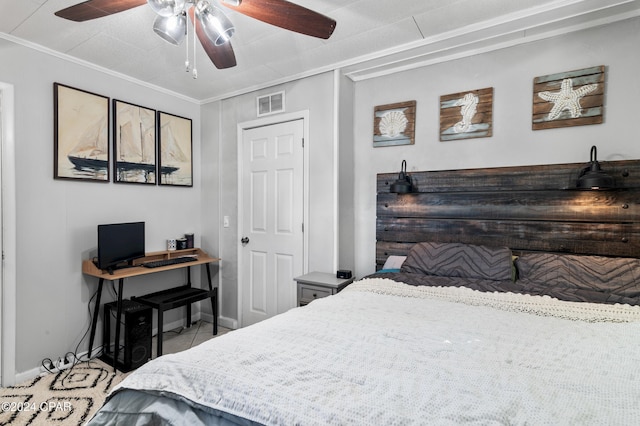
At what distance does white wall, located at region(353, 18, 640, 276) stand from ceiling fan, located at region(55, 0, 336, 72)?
1381 millimetres

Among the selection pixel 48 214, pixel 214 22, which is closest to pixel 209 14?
pixel 214 22

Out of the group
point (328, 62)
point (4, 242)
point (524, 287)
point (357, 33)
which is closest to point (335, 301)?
point (524, 287)

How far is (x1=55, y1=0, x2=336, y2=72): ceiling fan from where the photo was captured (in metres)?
1.55

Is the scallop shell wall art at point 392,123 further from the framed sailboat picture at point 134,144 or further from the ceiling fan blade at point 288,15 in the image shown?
the framed sailboat picture at point 134,144

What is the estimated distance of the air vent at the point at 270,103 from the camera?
330 cm

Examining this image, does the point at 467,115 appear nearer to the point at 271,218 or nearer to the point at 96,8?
the point at 271,218

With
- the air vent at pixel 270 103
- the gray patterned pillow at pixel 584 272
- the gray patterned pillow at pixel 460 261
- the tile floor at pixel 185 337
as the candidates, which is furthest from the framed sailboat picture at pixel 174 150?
the gray patterned pillow at pixel 584 272

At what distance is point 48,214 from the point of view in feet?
8.67

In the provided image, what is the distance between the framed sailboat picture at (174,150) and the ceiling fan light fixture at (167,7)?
210cm

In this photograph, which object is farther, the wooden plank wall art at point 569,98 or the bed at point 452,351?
the wooden plank wall art at point 569,98

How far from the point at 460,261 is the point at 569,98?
4.33ft

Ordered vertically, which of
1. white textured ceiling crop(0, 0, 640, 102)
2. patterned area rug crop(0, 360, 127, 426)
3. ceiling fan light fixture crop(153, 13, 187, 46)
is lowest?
patterned area rug crop(0, 360, 127, 426)

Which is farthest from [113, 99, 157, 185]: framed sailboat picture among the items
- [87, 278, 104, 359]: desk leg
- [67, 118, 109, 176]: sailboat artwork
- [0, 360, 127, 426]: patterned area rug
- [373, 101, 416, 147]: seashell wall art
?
[373, 101, 416, 147]: seashell wall art

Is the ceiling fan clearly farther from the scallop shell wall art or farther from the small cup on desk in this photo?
the small cup on desk
